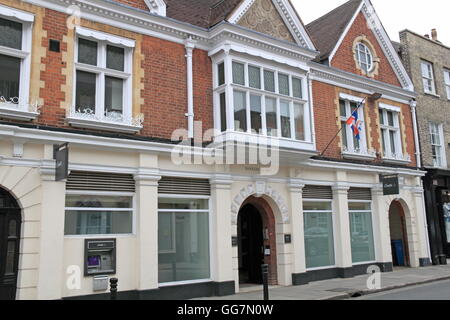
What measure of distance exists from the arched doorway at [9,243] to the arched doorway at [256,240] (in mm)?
7272

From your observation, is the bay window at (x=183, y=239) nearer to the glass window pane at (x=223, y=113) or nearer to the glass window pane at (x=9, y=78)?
the glass window pane at (x=223, y=113)

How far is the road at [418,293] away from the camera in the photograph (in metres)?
11.6

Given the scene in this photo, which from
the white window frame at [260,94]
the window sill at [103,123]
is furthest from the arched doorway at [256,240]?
the window sill at [103,123]

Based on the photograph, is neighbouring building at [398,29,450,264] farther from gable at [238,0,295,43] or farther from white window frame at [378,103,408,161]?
gable at [238,0,295,43]

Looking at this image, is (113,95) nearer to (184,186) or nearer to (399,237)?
(184,186)

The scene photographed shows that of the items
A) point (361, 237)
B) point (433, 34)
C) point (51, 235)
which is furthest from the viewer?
point (433, 34)

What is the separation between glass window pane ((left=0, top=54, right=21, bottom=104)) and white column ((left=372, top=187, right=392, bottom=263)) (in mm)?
13631

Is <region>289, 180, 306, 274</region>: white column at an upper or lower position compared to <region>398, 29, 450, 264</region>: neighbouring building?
lower

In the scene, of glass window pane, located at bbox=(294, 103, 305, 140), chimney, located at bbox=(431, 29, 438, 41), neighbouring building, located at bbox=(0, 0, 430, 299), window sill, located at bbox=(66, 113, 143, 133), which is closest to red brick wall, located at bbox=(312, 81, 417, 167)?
neighbouring building, located at bbox=(0, 0, 430, 299)

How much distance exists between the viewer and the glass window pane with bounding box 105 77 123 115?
1188 cm

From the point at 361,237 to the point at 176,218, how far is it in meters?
8.43

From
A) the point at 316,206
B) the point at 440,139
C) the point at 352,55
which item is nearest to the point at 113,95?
the point at 316,206

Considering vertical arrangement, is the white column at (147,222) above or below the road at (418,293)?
above

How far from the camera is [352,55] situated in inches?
722
